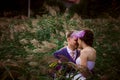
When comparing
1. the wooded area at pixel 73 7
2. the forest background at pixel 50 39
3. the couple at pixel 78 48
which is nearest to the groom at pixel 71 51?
the couple at pixel 78 48

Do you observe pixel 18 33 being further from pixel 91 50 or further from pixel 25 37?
pixel 91 50

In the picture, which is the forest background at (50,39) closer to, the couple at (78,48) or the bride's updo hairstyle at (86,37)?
the couple at (78,48)

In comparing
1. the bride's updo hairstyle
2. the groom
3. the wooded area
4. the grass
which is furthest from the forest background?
the wooded area

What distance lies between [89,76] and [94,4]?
25.2 ft

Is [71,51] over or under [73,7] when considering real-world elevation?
under

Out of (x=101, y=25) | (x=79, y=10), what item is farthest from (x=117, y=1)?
(x=101, y=25)

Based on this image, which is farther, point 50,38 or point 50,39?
point 50,38

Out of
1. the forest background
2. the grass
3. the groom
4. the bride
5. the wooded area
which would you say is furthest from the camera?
the wooded area

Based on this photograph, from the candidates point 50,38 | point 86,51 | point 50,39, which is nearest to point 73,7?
point 50,38

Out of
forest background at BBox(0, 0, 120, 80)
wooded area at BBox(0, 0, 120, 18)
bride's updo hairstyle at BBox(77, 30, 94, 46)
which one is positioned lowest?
forest background at BBox(0, 0, 120, 80)

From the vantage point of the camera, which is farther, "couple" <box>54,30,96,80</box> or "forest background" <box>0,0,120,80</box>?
"forest background" <box>0,0,120,80</box>

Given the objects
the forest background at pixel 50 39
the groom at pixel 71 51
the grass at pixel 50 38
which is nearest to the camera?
the groom at pixel 71 51

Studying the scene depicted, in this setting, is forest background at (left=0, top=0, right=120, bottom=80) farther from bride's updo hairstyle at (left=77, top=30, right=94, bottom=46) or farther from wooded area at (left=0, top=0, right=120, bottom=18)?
wooded area at (left=0, top=0, right=120, bottom=18)

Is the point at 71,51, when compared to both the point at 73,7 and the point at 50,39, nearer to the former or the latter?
the point at 50,39
